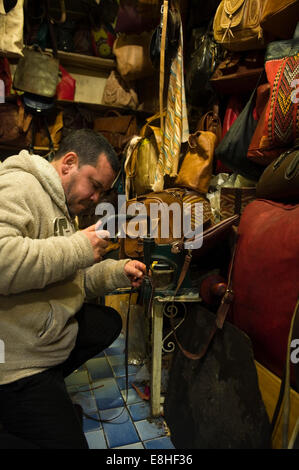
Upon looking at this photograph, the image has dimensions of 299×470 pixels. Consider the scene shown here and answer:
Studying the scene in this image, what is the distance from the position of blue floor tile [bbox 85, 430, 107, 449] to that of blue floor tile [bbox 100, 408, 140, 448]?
1.0 inches

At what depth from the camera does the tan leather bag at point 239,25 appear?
1780 millimetres

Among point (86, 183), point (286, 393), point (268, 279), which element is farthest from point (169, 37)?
point (286, 393)

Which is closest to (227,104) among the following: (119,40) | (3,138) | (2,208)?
(119,40)

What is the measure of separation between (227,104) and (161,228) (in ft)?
4.31

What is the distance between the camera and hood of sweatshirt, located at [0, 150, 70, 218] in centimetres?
119

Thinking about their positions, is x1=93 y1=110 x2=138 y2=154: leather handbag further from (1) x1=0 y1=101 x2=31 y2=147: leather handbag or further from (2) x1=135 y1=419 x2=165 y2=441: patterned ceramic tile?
(2) x1=135 y1=419 x2=165 y2=441: patterned ceramic tile

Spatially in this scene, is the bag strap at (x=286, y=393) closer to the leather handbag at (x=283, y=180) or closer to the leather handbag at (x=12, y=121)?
the leather handbag at (x=283, y=180)

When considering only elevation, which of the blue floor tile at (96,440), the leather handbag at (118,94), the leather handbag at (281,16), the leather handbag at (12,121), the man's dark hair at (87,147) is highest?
the leather handbag at (281,16)

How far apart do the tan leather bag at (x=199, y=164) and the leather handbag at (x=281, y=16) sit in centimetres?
74

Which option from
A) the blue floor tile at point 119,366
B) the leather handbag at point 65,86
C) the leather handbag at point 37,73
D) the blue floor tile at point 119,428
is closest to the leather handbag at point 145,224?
the blue floor tile at point 119,366

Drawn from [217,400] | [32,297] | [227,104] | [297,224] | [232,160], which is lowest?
[217,400]

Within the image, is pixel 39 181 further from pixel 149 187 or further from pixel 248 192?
pixel 149 187

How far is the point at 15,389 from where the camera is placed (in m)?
1.10

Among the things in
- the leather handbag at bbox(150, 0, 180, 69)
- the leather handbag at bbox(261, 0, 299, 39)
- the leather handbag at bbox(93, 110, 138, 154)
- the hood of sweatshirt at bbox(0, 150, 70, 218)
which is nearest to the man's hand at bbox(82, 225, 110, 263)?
the hood of sweatshirt at bbox(0, 150, 70, 218)
